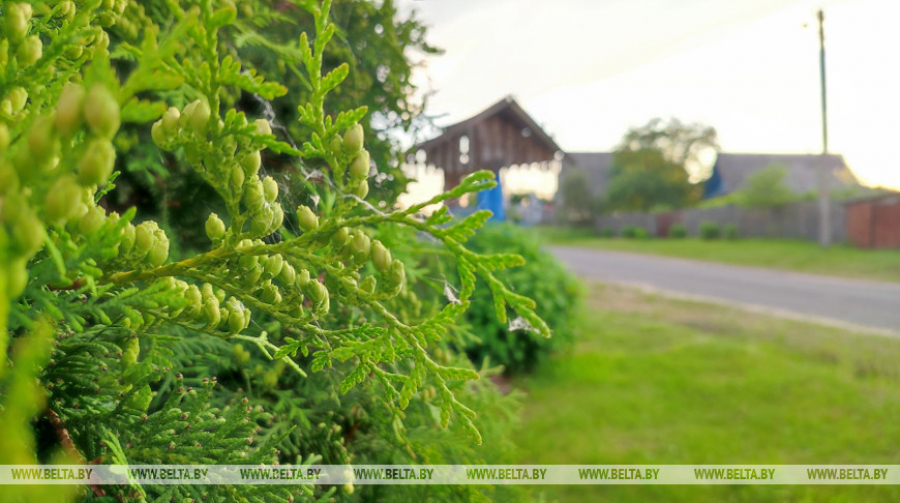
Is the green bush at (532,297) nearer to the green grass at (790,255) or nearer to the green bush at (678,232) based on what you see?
the green grass at (790,255)

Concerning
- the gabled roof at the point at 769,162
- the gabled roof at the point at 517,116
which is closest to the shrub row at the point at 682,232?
the gabled roof at the point at 769,162

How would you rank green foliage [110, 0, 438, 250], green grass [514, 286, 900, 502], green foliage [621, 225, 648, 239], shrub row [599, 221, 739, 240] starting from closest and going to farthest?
green foliage [110, 0, 438, 250]
green grass [514, 286, 900, 502]
shrub row [599, 221, 739, 240]
green foliage [621, 225, 648, 239]

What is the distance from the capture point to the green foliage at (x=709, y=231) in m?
34.8

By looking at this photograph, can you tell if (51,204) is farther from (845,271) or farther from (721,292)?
(845,271)

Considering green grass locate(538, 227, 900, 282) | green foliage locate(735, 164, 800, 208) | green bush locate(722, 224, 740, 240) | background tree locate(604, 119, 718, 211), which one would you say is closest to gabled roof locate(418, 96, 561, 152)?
green grass locate(538, 227, 900, 282)

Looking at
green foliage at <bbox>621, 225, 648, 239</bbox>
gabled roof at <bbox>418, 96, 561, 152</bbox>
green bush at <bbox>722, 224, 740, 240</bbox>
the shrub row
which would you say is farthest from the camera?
green foliage at <bbox>621, 225, 648, 239</bbox>

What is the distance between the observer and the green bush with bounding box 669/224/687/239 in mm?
38188

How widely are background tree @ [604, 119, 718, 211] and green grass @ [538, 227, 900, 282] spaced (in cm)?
1515

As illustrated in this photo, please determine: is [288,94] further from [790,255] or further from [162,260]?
[790,255]

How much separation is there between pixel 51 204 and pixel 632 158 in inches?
2219

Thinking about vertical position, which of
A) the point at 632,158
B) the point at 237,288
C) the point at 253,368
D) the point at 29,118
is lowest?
the point at 253,368

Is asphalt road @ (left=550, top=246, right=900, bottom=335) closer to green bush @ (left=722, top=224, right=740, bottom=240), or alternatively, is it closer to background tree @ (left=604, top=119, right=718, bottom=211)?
green bush @ (left=722, top=224, right=740, bottom=240)

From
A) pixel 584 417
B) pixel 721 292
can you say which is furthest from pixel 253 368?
pixel 721 292

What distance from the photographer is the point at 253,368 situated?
5.28 feet
